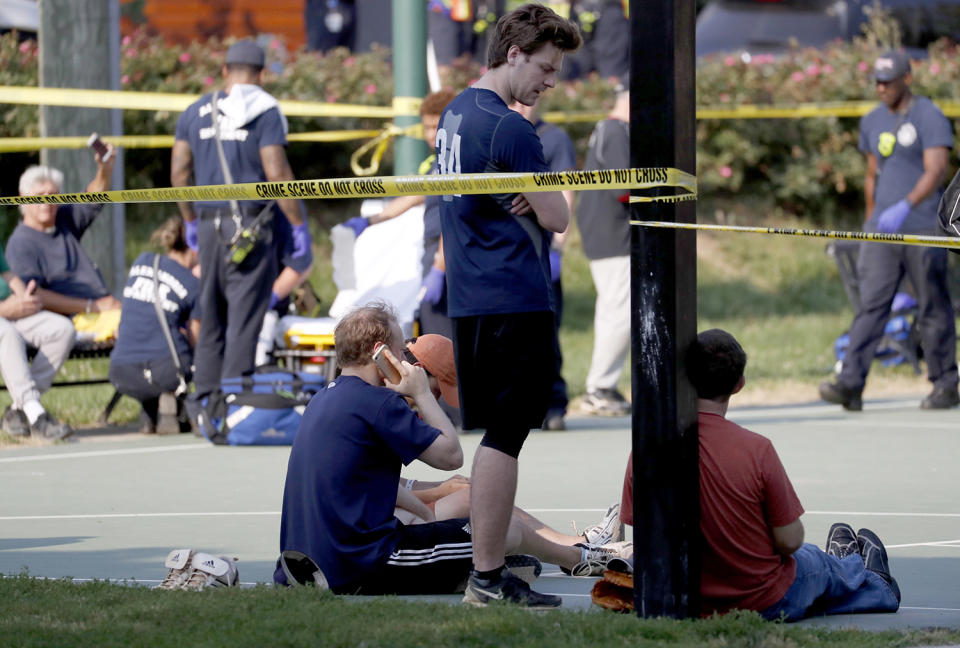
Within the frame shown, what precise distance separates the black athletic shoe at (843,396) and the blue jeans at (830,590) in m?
5.99

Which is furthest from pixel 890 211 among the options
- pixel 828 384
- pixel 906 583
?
pixel 906 583

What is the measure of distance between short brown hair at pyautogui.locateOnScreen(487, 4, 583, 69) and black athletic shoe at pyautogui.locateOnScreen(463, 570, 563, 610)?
1637mm

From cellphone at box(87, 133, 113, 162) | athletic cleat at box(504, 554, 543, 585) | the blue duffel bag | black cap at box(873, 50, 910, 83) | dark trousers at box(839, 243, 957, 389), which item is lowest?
athletic cleat at box(504, 554, 543, 585)

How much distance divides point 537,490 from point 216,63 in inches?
352

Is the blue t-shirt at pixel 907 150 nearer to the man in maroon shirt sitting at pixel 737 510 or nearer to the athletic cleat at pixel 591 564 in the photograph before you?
the athletic cleat at pixel 591 564

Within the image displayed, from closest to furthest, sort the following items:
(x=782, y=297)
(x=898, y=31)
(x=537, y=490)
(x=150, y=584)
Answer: (x=150, y=584)
(x=537, y=490)
(x=782, y=297)
(x=898, y=31)

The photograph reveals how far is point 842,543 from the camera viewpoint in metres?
5.71

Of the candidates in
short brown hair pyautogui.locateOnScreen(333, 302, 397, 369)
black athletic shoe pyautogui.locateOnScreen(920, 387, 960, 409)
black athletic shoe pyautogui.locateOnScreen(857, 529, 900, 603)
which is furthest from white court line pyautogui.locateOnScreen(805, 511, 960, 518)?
black athletic shoe pyautogui.locateOnScreen(920, 387, 960, 409)

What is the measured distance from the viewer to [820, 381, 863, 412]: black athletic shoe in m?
11.2

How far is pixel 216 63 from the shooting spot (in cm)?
1581

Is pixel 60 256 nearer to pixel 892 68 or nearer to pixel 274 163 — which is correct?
pixel 274 163

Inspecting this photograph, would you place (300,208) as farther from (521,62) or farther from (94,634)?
(94,634)

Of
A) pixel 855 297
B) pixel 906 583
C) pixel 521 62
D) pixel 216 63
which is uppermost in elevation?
pixel 216 63

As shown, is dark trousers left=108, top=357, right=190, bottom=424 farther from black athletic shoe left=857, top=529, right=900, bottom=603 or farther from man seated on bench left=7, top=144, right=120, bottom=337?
black athletic shoe left=857, top=529, right=900, bottom=603
